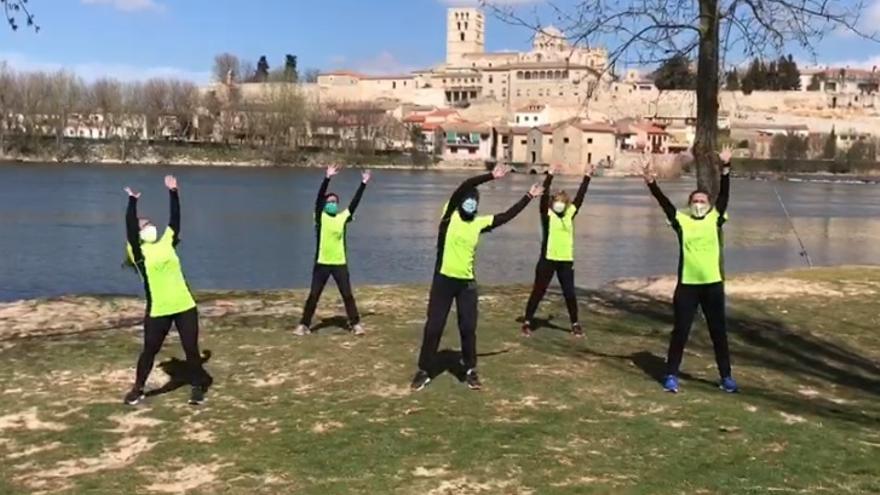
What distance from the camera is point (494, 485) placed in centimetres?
705

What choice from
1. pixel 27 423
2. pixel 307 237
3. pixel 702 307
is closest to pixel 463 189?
pixel 702 307

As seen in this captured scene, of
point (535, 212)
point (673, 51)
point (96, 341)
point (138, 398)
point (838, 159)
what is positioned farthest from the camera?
point (838, 159)

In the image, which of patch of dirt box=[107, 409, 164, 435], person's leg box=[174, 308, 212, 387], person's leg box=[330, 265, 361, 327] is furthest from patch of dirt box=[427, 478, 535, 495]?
person's leg box=[330, 265, 361, 327]

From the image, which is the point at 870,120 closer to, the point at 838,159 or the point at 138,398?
the point at 838,159

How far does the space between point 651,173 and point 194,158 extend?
12781 centimetres

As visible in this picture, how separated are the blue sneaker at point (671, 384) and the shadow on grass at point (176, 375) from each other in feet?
14.8

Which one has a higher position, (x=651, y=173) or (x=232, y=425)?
(x=651, y=173)

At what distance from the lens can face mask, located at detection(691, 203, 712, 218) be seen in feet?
32.2

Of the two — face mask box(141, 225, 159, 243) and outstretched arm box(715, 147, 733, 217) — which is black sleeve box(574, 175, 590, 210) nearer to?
outstretched arm box(715, 147, 733, 217)

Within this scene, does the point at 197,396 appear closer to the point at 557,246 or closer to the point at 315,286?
the point at 315,286

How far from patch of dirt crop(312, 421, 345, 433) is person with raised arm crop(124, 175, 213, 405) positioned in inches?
56.6

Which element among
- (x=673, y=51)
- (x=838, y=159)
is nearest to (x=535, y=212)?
(x=673, y=51)

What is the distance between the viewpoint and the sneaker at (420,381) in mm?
9773

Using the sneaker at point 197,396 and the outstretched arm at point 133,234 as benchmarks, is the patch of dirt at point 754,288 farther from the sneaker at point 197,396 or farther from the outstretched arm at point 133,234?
the outstretched arm at point 133,234
